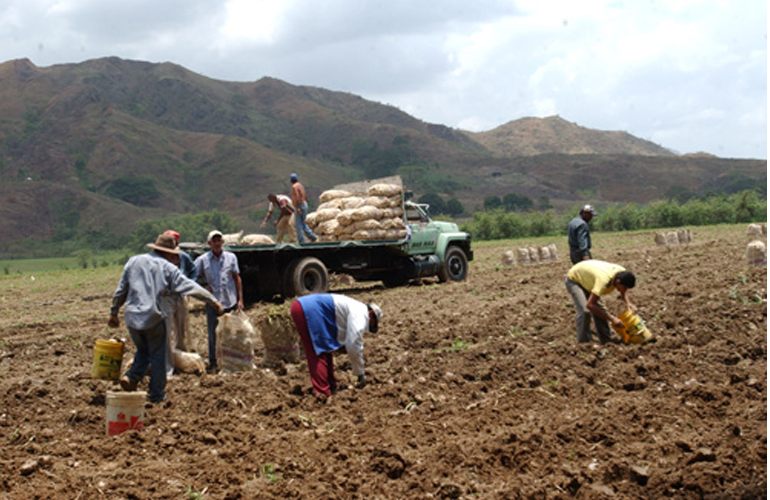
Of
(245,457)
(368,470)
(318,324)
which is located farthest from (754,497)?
(318,324)

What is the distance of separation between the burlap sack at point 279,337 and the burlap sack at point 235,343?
0.30m

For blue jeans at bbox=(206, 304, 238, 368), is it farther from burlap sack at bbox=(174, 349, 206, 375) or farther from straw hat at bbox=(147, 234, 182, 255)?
straw hat at bbox=(147, 234, 182, 255)

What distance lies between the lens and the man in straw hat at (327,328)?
737 centimetres

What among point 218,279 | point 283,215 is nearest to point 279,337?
point 218,279

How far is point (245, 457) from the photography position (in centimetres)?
590

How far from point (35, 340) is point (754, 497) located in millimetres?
10242

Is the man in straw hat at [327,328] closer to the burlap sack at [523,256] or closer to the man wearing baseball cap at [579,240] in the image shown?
the man wearing baseball cap at [579,240]

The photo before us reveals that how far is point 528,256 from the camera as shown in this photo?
73.2ft

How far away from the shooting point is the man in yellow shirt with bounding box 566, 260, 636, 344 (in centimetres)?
845

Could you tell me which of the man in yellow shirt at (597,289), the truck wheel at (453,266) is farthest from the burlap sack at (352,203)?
the man in yellow shirt at (597,289)

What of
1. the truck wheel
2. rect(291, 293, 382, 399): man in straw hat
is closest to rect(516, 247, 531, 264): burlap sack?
the truck wheel

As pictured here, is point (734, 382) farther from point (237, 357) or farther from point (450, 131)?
point (450, 131)

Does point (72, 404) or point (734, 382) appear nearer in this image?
point (734, 382)

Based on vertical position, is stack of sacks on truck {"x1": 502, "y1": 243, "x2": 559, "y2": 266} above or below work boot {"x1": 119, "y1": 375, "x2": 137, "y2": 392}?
above
